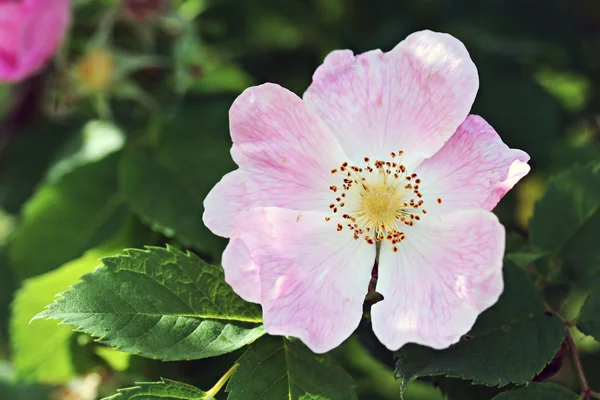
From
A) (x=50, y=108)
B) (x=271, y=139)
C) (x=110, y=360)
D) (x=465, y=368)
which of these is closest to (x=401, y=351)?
(x=465, y=368)

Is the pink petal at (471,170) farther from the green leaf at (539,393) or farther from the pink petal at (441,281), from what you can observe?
the green leaf at (539,393)

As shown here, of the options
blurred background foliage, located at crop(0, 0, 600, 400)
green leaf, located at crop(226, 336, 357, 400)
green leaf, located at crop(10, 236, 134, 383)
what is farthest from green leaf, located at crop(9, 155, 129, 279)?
green leaf, located at crop(226, 336, 357, 400)

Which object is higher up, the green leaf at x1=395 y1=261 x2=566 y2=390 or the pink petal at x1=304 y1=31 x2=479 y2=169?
the pink petal at x1=304 y1=31 x2=479 y2=169

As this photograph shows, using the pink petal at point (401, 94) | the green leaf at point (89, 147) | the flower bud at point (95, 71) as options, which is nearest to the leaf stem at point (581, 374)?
the pink petal at point (401, 94)

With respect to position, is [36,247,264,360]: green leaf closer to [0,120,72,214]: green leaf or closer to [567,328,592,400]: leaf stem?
[567,328,592,400]: leaf stem

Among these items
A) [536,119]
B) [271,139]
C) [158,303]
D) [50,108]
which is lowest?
[536,119]

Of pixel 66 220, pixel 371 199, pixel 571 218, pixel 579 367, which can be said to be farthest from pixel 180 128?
pixel 579 367

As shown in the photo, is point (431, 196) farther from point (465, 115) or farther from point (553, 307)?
point (553, 307)
